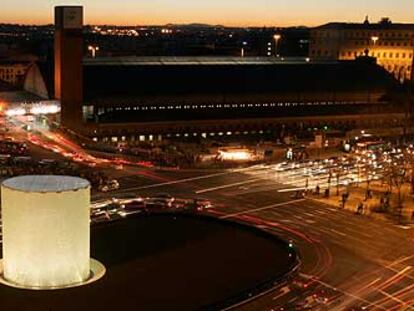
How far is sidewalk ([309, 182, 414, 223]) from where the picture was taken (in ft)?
114

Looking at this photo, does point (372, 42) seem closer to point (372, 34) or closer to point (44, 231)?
point (372, 34)

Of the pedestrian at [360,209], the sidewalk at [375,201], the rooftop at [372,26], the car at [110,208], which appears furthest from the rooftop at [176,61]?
the pedestrian at [360,209]

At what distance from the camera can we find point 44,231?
73.6 feet

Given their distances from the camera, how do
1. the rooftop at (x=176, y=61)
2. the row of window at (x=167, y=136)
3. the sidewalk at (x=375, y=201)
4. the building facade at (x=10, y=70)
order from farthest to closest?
1. the building facade at (x=10, y=70)
2. the rooftop at (x=176, y=61)
3. the row of window at (x=167, y=136)
4. the sidewalk at (x=375, y=201)

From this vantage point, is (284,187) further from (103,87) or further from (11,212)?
(103,87)

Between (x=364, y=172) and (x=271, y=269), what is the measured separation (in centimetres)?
2196

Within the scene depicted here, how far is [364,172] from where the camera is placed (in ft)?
149

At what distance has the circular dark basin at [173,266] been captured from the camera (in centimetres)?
2195

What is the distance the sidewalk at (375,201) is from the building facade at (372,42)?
61629 mm

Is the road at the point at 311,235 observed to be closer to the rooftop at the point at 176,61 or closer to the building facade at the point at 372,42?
the rooftop at the point at 176,61

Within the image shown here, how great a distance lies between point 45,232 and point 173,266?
516 cm

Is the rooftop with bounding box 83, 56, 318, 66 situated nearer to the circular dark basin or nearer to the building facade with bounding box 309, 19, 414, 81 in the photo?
the building facade with bounding box 309, 19, 414, 81

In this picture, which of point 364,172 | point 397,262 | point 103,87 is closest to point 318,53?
point 103,87

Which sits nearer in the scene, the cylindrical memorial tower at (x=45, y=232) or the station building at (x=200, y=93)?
the cylindrical memorial tower at (x=45, y=232)
